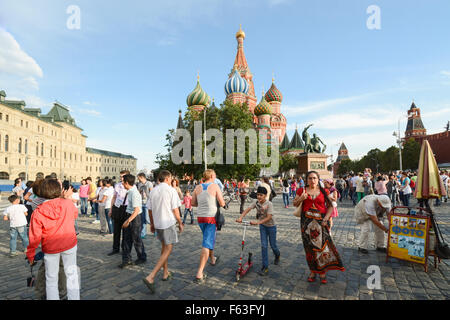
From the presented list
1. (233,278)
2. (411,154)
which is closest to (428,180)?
(233,278)

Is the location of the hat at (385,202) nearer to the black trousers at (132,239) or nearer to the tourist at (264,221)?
the tourist at (264,221)

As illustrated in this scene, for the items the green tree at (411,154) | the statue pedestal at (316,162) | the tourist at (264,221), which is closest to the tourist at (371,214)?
the tourist at (264,221)

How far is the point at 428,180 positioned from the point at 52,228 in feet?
21.5

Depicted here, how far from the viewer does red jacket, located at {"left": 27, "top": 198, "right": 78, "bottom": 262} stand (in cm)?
269

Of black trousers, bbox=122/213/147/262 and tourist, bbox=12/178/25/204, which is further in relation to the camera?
tourist, bbox=12/178/25/204

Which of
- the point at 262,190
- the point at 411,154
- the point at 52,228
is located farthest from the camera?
the point at 411,154

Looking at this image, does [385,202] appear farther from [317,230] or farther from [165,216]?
[165,216]

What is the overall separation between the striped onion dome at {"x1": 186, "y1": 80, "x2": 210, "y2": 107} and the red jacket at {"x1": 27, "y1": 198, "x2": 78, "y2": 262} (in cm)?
4660

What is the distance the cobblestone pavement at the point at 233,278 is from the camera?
12.0 feet

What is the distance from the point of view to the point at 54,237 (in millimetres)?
2850

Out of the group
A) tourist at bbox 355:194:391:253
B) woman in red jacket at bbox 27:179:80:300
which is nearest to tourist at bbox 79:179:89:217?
woman in red jacket at bbox 27:179:80:300

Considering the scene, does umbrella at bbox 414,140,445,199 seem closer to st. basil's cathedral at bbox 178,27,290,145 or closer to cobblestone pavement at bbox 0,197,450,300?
cobblestone pavement at bbox 0,197,450,300

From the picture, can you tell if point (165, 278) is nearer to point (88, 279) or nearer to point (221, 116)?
point (88, 279)
